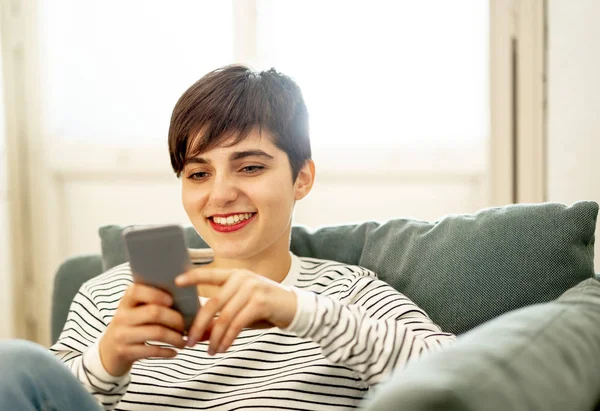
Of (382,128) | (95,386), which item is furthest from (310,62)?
(95,386)

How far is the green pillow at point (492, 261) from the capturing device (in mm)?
1328

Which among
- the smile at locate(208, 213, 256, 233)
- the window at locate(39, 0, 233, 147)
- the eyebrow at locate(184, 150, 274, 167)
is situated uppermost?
the window at locate(39, 0, 233, 147)

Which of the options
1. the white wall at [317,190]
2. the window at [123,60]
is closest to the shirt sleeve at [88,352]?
the white wall at [317,190]

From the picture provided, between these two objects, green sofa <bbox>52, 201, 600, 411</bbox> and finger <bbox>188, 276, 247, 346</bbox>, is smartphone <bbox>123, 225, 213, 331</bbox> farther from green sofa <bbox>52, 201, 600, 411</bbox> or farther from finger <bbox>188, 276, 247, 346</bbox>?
green sofa <bbox>52, 201, 600, 411</bbox>

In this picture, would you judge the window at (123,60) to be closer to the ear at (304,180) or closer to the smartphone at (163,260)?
the ear at (304,180)

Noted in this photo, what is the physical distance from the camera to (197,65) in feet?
10.2

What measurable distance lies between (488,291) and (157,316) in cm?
63

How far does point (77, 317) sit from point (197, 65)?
1881 mm

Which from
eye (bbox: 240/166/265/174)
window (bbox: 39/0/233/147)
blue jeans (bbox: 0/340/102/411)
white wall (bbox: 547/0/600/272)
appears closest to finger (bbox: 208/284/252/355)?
blue jeans (bbox: 0/340/102/411)

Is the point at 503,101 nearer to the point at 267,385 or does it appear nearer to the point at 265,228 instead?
the point at 265,228

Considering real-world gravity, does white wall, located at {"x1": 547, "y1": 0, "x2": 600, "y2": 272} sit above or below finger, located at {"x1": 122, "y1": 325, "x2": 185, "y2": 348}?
above

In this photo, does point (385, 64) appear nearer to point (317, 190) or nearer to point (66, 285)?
point (317, 190)

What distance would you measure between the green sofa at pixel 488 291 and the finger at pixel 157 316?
0.30 m

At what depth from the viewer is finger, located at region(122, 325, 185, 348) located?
1021 mm
